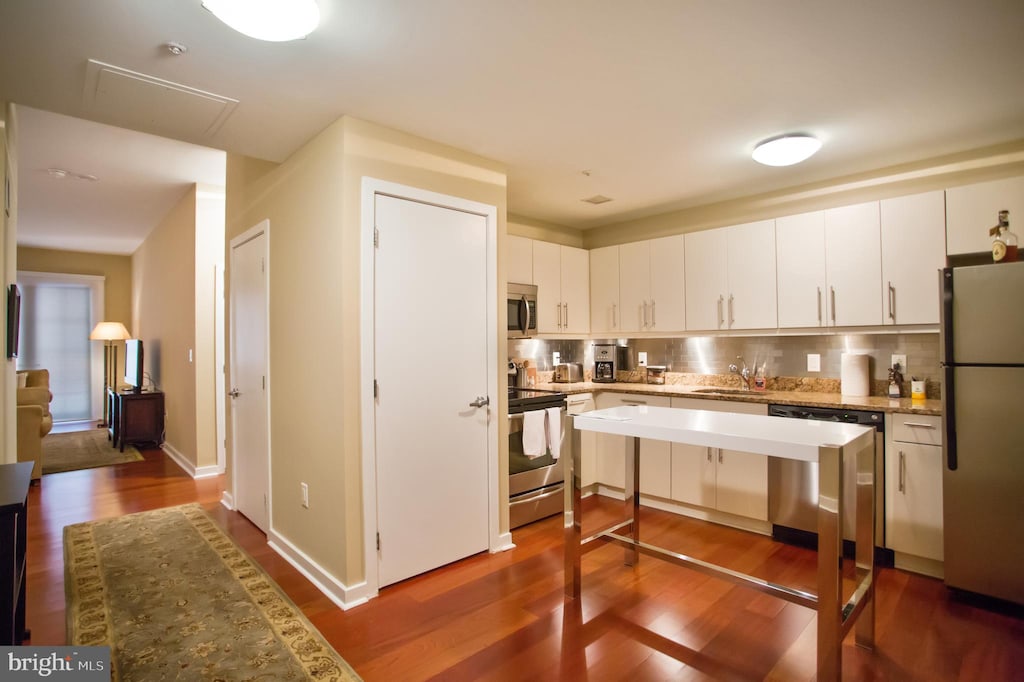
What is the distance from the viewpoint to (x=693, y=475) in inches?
146

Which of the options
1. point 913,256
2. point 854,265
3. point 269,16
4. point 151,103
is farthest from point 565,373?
point 269,16

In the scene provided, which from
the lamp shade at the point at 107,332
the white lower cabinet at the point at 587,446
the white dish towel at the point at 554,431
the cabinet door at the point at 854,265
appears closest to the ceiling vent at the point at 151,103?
the white dish towel at the point at 554,431

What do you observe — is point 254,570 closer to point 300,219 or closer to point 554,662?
point 554,662

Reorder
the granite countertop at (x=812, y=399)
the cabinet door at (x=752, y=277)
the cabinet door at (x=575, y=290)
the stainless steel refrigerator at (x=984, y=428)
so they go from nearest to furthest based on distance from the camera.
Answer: the stainless steel refrigerator at (x=984, y=428), the granite countertop at (x=812, y=399), the cabinet door at (x=752, y=277), the cabinet door at (x=575, y=290)

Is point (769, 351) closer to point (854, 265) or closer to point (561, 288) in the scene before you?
point (854, 265)

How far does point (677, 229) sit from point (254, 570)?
400cm

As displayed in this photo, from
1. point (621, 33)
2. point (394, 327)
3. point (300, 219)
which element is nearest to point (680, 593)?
point (394, 327)

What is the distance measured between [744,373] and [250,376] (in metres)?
3.74

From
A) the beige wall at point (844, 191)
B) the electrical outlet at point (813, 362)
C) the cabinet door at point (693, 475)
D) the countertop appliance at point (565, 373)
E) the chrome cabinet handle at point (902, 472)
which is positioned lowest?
the cabinet door at point (693, 475)

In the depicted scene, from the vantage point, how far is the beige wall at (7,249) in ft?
8.07

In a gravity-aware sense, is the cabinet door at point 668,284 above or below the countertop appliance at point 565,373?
above

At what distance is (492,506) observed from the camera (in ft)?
10.4

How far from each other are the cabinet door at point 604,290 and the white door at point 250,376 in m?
2.82

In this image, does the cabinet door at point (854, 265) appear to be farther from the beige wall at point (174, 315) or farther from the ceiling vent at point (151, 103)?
the beige wall at point (174, 315)
